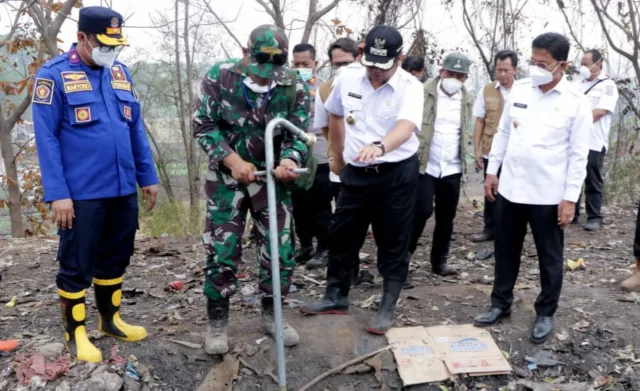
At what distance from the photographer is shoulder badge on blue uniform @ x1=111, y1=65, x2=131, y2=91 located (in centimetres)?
336

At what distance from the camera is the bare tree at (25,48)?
788 centimetres

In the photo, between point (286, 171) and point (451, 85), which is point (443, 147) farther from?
point (286, 171)

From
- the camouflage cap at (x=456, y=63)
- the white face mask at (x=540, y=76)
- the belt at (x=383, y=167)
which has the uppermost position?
the camouflage cap at (x=456, y=63)

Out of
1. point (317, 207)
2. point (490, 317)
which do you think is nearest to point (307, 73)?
point (317, 207)

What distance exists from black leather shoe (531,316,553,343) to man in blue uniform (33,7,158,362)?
288cm

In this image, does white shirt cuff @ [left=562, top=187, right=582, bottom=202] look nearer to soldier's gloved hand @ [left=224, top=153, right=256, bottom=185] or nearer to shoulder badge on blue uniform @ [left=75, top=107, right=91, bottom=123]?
soldier's gloved hand @ [left=224, top=153, right=256, bottom=185]

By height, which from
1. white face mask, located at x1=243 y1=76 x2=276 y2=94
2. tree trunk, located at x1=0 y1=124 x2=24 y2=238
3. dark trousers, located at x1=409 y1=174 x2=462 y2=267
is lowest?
tree trunk, located at x1=0 y1=124 x2=24 y2=238

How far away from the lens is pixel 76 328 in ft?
11.2

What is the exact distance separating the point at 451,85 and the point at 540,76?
1.59 meters

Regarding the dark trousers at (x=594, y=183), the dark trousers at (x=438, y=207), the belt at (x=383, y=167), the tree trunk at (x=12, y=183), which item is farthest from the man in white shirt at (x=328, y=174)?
the tree trunk at (x=12, y=183)

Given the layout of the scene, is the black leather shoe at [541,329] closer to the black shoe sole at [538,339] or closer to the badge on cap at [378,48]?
the black shoe sole at [538,339]

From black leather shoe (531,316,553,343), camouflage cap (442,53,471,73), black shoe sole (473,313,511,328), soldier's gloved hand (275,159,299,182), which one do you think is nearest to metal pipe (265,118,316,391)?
soldier's gloved hand (275,159,299,182)

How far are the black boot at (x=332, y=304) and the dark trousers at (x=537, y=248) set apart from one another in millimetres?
1150

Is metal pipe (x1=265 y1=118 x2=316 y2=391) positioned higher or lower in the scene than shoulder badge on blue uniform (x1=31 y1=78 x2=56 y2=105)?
lower
